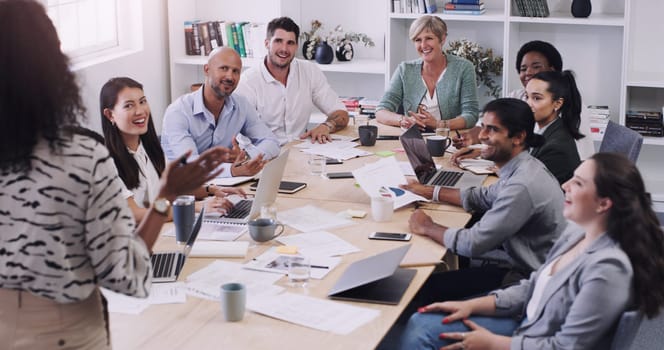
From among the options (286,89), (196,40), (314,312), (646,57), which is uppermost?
(196,40)

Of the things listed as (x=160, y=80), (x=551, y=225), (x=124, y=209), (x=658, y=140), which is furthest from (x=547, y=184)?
(x=160, y=80)

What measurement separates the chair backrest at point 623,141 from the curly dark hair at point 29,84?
2884 millimetres

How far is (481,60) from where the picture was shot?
6.13 meters

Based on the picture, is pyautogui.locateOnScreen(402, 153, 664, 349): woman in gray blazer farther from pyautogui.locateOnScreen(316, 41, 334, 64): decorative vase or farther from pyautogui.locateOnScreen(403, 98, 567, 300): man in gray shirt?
pyautogui.locateOnScreen(316, 41, 334, 64): decorative vase

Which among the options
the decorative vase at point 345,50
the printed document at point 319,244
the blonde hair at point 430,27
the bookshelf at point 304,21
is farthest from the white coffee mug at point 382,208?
the decorative vase at point 345,50

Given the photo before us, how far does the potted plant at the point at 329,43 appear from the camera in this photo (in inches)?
252

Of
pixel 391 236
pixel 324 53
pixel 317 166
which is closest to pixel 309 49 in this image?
pixel 324 53

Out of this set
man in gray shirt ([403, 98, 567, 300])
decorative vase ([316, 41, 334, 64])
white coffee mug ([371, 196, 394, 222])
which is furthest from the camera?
decorative vase ([316, 41, 334, 64])

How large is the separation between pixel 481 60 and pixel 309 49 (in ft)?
4.06

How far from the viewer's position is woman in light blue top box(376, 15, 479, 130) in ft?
16.8

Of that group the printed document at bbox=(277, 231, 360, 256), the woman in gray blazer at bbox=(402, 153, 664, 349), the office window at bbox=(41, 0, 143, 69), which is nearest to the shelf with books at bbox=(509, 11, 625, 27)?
the office window at bbox=(41, 0, 143, 69)

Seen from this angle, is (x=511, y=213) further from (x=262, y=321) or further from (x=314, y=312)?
(x=262, y=321)

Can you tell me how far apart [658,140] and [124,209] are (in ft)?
15.3

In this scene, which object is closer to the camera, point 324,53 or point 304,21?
point 324,53
